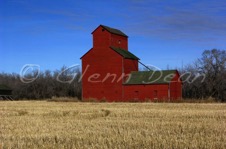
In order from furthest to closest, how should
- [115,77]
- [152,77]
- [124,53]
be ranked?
[124,53]
[115,77]
[152,77]

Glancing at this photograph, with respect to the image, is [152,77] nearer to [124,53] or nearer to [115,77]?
[115,77]

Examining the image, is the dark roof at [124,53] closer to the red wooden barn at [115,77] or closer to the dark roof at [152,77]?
the red wooden barn at [115,77]

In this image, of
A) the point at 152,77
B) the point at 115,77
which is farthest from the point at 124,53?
the point at 152,77

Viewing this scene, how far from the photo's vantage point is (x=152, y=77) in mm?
57375

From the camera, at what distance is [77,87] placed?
8869 centimetres

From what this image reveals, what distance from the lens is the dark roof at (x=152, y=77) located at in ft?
183

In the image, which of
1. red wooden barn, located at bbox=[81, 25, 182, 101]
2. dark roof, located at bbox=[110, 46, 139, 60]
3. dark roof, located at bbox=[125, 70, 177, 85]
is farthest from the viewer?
dark roof, located at bbox=[110, 46, 139, 60]

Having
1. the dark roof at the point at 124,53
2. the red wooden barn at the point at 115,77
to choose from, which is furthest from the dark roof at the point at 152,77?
the dark roof at the point at 124,53

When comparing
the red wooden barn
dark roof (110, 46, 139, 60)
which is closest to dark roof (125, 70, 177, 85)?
the red wooden barn

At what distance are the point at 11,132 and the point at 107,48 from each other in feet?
142

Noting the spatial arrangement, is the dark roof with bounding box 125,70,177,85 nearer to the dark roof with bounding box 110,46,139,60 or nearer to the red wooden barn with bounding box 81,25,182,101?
the red wooden barn with bounding box 81,25,182,101

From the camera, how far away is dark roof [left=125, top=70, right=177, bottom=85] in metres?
55.9

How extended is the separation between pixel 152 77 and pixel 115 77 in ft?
18.5

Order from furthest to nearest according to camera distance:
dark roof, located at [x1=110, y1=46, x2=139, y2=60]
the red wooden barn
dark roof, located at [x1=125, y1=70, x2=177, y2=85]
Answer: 1. dark roof, located at [x1=110, y1=46, x2=139, y2=60]
2. the red wooden barn
3. dark roof, located at [x1=125, y1=70, x2=177, y2=85]
